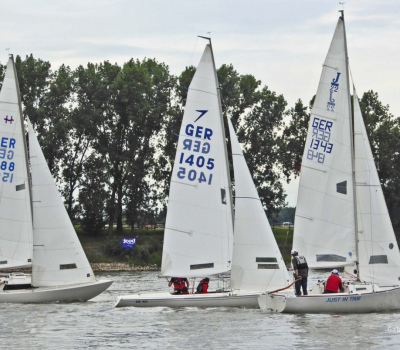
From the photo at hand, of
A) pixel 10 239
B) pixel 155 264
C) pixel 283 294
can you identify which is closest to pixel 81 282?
pixel 10 239

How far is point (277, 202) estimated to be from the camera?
75.5m

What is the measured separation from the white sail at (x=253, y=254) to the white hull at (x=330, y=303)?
133 cm

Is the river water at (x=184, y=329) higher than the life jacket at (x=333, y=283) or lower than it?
lower

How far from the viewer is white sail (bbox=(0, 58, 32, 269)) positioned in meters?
37.7

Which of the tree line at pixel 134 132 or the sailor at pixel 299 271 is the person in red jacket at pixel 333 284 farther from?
the tree line at pixel 134 132

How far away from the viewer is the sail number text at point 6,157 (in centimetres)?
3778

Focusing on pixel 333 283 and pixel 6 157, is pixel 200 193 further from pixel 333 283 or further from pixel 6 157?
pixel 6 157

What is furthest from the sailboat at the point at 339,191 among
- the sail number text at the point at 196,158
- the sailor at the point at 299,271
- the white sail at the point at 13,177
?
the white sail at the point at 13,177

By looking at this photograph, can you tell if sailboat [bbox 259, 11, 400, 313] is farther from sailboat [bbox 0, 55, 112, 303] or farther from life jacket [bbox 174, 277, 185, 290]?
sailboat [bbox 0, 55, 112, 303]

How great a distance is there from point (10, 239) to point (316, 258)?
12676mm

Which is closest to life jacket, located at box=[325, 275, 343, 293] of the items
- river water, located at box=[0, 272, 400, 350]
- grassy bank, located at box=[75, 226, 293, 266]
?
river water, located at box=[0, 272, 400, 350]

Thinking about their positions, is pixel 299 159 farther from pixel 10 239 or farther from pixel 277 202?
pixel 10 239

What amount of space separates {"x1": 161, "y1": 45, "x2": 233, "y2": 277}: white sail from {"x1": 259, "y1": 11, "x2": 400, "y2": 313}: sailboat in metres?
2.94

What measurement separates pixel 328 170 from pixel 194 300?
21.8 feet
